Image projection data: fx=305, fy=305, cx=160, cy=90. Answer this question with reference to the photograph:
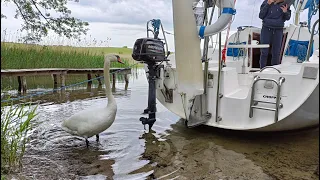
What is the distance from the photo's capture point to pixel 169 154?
403 cm

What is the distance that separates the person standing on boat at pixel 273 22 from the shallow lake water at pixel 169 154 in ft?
5.60

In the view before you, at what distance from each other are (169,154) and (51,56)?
8.51m

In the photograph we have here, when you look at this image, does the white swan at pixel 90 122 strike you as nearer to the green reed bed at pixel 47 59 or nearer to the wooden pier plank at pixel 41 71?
the wooden pier plank at pixel 41 71

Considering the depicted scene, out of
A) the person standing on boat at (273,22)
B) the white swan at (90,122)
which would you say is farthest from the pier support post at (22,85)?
the person standing on boat at (273,22)

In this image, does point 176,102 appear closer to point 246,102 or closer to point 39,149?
point 246,102

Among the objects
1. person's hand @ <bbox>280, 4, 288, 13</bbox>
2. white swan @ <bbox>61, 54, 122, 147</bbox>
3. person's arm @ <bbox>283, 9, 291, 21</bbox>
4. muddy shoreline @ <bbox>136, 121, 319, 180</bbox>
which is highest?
person's hand @ <bbox>280, 4, 288, 13</bbox>

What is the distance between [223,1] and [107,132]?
2.74 metres

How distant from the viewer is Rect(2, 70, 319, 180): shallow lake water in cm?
336

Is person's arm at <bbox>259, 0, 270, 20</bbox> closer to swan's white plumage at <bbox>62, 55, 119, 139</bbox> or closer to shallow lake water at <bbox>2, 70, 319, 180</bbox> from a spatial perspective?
shallow lake water at <bbox>2, 70, 319, 180</bbox>

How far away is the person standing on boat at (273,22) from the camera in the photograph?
204 inches

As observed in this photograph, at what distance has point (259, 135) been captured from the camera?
4.70 metres

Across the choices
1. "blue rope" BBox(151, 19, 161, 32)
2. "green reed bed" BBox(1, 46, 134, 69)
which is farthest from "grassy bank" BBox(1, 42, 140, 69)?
"blue rope" BBox(151, 19, 161, 32)

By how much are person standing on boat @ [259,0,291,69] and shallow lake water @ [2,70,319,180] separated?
5.60 feet

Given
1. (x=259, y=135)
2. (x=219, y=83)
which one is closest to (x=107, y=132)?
(x=219, y=83)
